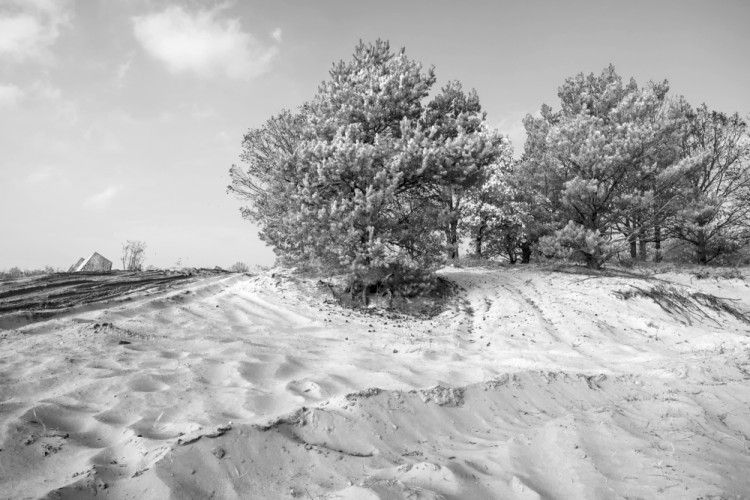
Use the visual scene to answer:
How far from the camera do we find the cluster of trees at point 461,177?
965 centimetres

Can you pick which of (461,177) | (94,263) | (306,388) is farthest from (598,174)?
(94,263)

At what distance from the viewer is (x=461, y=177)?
10.5m

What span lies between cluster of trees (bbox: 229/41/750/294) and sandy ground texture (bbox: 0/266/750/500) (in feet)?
8.60

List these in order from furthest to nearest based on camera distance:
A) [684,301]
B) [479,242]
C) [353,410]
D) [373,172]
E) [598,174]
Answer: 1. [479,242]
2. [598,174]
3. [684,301]
4. [373,172]
5. [353,410]

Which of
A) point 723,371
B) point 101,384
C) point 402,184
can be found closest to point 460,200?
point 402,184

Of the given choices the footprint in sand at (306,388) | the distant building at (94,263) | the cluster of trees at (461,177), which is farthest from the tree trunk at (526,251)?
the distant building at (94,263)

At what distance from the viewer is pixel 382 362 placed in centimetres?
546

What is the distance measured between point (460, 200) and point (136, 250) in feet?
49.3

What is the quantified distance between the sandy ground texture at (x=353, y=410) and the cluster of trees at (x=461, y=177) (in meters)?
2.62

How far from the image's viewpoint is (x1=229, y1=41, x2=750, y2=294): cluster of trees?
965 centimetres

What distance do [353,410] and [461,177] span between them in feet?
26.3

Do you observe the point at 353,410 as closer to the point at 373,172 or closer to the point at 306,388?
the point at 306,388

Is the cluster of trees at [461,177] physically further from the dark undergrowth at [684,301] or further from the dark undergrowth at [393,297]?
the dark undergrowth at [684,301]

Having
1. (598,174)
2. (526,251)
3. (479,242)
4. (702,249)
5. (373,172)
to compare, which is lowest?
(702,249)
